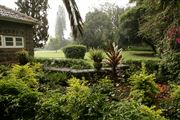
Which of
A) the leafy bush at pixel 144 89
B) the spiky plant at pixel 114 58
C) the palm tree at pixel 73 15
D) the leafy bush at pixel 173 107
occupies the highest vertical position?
the palm tree at pixel 73 15

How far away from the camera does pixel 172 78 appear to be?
10609mm

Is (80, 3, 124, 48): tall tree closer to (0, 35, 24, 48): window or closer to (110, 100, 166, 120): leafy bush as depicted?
(0, 35, 24, 48): window

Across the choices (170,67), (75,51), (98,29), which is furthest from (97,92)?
(98,29)

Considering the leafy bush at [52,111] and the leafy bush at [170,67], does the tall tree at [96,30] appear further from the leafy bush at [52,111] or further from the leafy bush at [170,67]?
the leafy bush at [52,111]

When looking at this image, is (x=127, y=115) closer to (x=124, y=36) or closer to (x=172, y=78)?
(x=172, y=78)

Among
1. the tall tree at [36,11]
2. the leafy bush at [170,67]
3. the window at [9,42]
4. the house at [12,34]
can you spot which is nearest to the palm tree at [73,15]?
the leafy bush at [170,67]

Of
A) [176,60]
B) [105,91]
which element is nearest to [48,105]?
[105,91]

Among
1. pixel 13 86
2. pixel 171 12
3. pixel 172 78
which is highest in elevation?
pixel 171 12

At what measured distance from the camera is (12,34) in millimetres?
14852

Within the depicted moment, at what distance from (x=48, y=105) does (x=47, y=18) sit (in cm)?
2542

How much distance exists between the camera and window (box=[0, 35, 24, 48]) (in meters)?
14.2

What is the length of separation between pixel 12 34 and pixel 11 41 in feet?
1.29

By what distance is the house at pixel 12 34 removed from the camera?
14.1 meters

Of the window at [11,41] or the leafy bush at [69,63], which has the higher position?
the window at [11,41]
